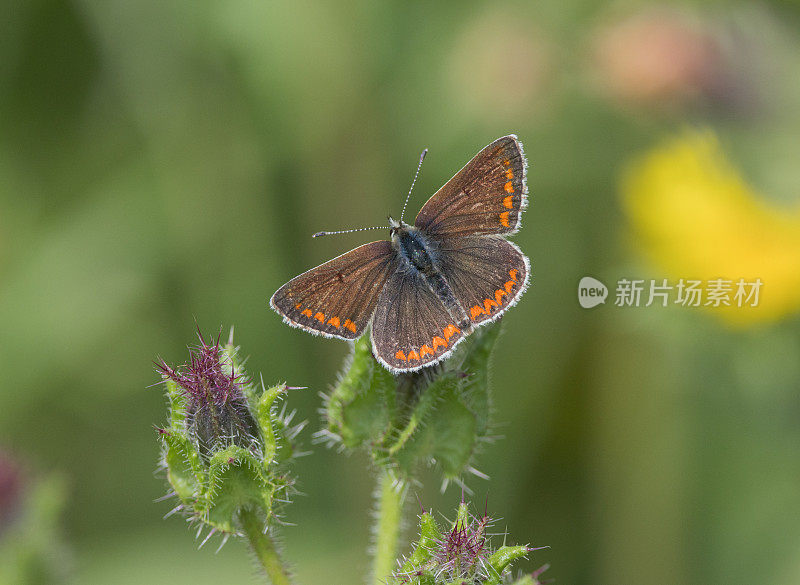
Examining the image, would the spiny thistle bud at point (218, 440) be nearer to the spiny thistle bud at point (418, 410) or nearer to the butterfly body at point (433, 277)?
the spiny thistle bud at point (418, 410)

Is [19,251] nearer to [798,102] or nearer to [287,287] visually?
[287,287]

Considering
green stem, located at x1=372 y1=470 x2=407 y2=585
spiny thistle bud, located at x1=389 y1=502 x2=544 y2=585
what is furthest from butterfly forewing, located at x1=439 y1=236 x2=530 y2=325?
spiny thistle bud, located at x1=389 y1=502 x2=544 y2=585

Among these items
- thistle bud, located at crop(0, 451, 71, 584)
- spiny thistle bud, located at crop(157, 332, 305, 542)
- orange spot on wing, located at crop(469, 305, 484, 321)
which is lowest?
thistle bud, located at crop(0, 451, 71, 584)

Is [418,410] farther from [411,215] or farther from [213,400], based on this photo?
[411,215]

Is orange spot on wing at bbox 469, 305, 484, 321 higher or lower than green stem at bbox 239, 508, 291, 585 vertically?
higher

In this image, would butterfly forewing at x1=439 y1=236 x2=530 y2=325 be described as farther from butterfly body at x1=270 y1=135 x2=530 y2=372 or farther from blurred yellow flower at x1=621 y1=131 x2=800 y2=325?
blurred yellow flower at x1=621 y1=131 x2=800 y2=325

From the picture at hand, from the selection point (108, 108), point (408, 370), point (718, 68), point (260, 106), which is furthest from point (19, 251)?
point (718, 68)
